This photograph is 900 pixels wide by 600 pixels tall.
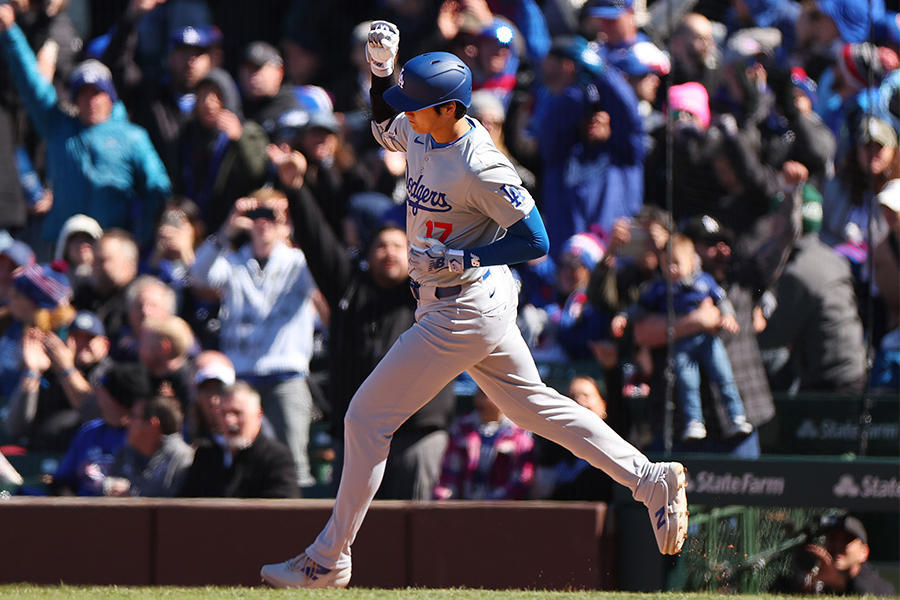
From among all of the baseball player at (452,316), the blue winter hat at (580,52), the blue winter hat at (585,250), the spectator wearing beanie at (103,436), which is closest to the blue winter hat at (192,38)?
the blue winter hat at (580,52)

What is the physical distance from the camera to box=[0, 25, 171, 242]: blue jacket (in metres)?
8.51

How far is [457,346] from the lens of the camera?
188 inches

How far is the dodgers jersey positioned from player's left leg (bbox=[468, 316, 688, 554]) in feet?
1.11

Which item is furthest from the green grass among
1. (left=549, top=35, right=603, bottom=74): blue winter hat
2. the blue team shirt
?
(left=549, top=35, right=603, bottom=74): blue winter hat

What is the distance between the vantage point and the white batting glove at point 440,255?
463 centimetres

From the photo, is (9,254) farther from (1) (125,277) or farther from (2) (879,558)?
(2) (879,558)

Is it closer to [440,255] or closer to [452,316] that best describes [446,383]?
[452,316]

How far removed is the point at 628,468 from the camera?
5004mm

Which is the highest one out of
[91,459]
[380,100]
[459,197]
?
[380,100]

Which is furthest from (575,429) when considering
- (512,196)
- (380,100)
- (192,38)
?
(192,38)

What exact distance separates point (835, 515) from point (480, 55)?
370 cm

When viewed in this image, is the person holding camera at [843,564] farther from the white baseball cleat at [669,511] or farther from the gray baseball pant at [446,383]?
the gray baseball pant at [446,383]

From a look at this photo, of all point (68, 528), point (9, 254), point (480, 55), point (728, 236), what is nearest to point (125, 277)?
point (9, 254)

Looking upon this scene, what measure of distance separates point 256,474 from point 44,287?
7.08 ft
